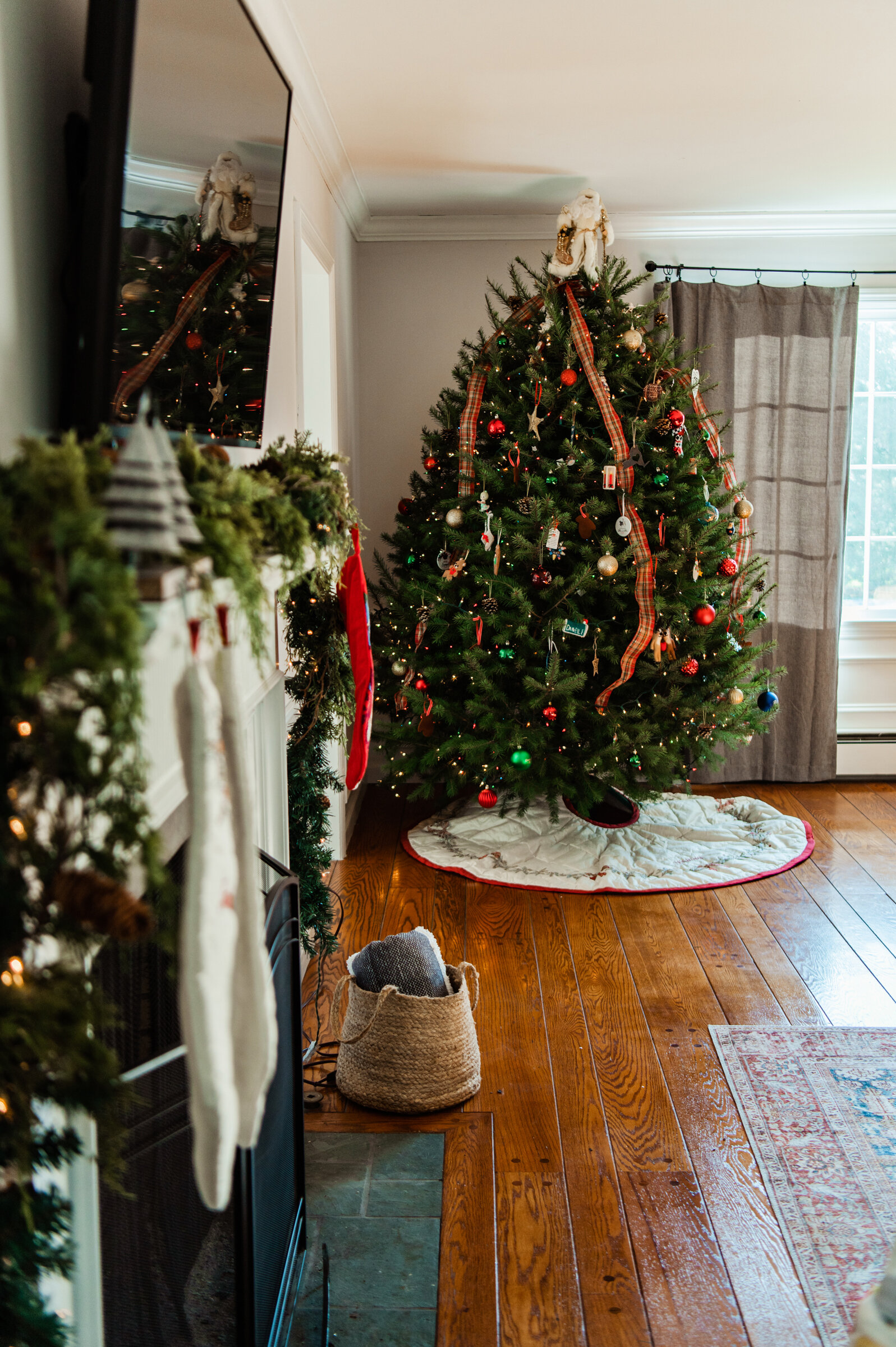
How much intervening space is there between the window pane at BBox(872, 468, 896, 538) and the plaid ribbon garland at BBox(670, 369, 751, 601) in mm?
1110

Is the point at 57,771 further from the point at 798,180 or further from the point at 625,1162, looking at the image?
the point at 798,180

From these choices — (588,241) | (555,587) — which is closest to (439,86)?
(588,241)

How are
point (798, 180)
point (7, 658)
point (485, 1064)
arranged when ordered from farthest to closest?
point (798, 180)
point (485, 1064)
point (7, 658)

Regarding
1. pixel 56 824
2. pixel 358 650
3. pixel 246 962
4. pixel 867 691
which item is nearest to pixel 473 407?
pixel 358 650

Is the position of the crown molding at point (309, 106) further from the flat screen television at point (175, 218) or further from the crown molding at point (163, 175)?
the crown molding at point (163, 175)

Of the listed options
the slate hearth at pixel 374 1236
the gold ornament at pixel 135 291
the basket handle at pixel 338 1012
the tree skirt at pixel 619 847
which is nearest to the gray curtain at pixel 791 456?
the tree skirt at pixel 619 847

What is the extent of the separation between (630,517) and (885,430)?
6.16 ft

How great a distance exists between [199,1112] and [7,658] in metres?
0.38

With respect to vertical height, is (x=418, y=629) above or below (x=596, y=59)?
below

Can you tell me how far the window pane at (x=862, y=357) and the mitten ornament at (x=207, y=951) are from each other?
174 inches

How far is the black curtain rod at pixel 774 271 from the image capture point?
169 inches

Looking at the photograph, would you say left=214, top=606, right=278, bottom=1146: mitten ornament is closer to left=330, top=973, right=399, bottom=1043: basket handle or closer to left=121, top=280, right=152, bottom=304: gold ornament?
left=121, top=280, right=152, bottom=304: gold ornament

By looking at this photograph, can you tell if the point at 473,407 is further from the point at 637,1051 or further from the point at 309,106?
the point at 637,1051

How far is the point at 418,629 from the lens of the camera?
3.59 meters
